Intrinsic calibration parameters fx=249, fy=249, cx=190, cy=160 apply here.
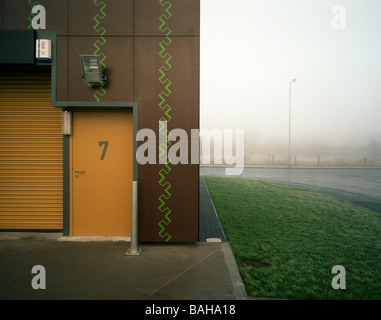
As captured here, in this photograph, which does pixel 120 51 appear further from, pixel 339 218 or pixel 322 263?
pixel 339 218

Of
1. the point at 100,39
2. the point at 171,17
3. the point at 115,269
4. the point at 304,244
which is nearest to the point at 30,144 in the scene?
the point at 100,39

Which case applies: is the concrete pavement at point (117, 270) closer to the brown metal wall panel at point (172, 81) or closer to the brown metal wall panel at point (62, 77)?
the brown metal wall panel at point (172, 81)

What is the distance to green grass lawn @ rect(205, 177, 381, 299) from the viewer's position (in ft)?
10.9

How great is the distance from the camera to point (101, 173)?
506 centimetres

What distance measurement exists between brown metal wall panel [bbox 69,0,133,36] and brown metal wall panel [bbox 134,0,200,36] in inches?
6.9

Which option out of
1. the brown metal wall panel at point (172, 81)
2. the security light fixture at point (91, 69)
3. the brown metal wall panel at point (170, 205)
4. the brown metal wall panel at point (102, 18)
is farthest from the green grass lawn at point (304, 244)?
the brown metal wall panel at point (102, 18)

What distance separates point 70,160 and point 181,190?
2346 mm

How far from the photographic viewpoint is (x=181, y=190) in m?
4.75

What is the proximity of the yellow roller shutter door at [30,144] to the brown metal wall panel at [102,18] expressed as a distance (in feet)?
4.74

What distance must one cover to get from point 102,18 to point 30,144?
121 inches

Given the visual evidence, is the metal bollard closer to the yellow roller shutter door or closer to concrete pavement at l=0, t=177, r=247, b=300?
concrete pavement at l=0, t=177, r=247, b=300

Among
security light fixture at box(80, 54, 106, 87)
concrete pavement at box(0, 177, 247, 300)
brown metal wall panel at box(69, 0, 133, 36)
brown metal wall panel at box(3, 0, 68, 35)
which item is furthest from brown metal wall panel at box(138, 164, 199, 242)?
brown metal wall panel at box(3, 0, 68, 35)

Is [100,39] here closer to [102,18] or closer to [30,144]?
[102,18]
